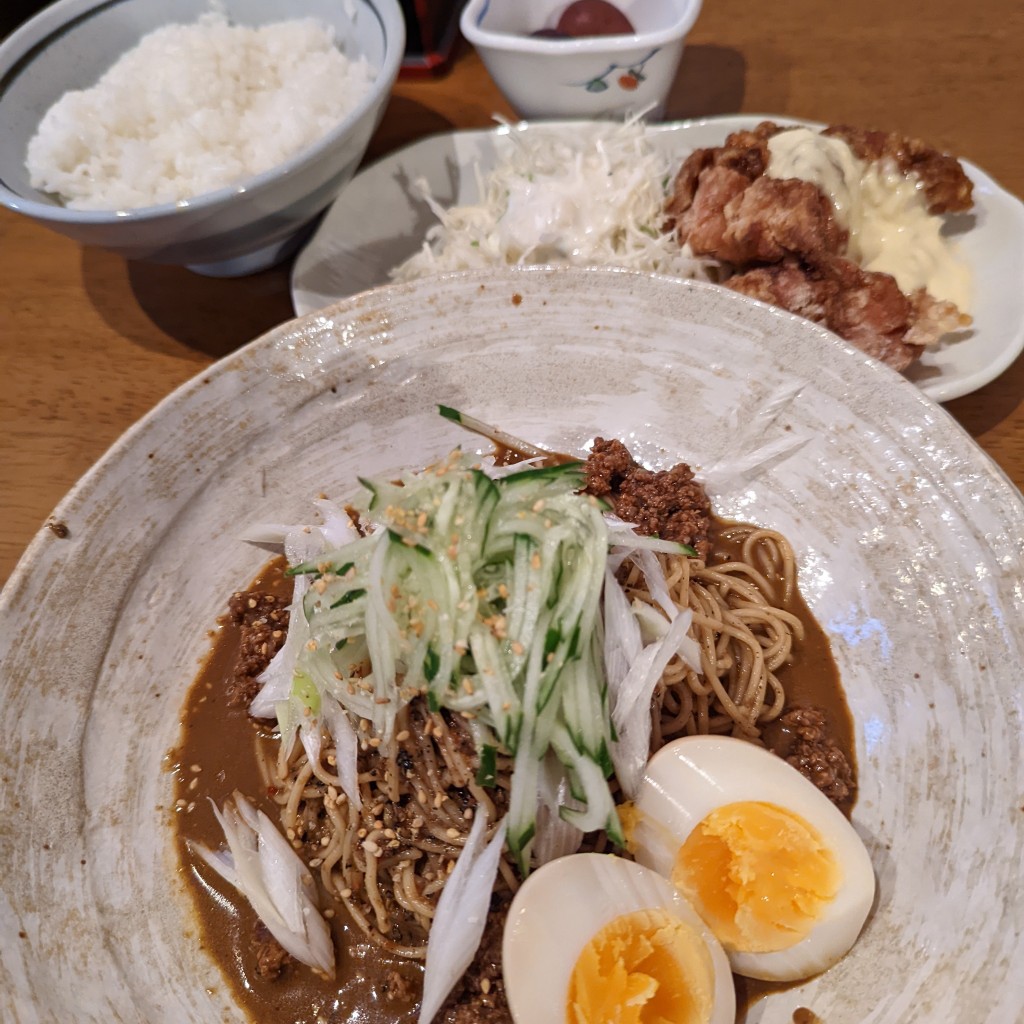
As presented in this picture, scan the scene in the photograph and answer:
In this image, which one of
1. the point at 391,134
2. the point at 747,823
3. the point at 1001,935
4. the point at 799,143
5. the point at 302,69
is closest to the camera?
the point at 1001,935

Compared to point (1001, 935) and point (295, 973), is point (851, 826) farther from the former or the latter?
point (295, 973)

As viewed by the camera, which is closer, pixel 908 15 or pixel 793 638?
pixel 793 638

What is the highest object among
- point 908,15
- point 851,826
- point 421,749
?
point 908,15

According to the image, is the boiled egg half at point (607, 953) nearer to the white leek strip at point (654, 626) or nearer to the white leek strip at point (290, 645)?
the white leek strip at point (654, 626)

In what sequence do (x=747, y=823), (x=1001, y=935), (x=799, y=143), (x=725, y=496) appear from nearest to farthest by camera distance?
(x=1001, y=935)
(x=747, y=823)
(x=725, y=496)
(x=799, y=143)

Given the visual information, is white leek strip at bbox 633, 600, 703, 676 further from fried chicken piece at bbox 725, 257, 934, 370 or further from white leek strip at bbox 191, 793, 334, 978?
fried chicken piece at bbox 725, 257, 934, 370

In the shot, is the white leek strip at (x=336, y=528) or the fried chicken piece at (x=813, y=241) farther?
the fried chicken piece at (x=813, y=241)

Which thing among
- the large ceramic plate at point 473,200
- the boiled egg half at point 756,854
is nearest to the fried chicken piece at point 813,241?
the large ceramic plate at point 473,200

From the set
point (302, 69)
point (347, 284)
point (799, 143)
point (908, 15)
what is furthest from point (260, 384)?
point (908, 15)
